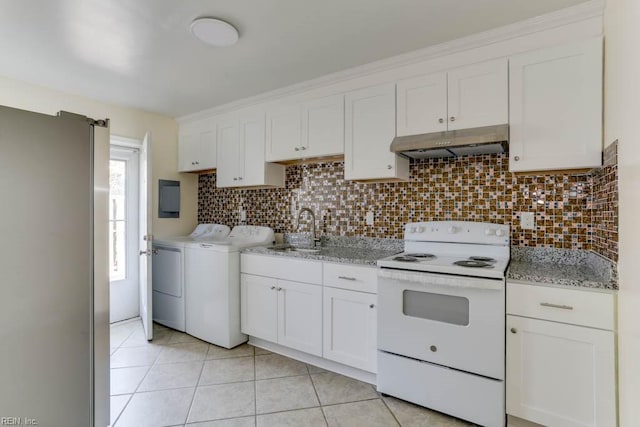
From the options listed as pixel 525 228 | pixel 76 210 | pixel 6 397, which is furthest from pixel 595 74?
pixel 6 397

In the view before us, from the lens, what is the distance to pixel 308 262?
2.45 m

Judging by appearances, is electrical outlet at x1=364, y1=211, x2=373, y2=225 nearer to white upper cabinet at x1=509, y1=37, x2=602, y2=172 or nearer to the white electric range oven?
the white electric range oven

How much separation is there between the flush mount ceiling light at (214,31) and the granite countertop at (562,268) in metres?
2.16

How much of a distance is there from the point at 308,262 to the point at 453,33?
5.99 ft

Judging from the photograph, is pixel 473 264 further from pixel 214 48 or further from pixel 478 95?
pixel 214 48

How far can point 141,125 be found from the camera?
3.53 metres

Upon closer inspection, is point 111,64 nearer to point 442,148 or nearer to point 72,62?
point 72,62

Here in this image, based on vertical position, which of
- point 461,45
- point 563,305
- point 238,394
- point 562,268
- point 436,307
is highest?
point 461,45

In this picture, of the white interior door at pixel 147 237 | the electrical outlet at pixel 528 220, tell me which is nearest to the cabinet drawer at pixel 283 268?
the white interior door at pixel 147 237

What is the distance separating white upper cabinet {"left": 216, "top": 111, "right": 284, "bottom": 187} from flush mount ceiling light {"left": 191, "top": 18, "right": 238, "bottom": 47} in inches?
41.2

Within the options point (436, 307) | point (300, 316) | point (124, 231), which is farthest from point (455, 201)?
point (124, 231)

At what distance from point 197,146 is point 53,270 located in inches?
107

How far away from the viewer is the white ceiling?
1.75 meters

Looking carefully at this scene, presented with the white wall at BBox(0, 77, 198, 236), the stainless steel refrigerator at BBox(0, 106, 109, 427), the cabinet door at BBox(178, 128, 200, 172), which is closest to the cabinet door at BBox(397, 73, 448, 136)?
the stainless steel refrigerator at BBox(0, 106, 109, 427)
